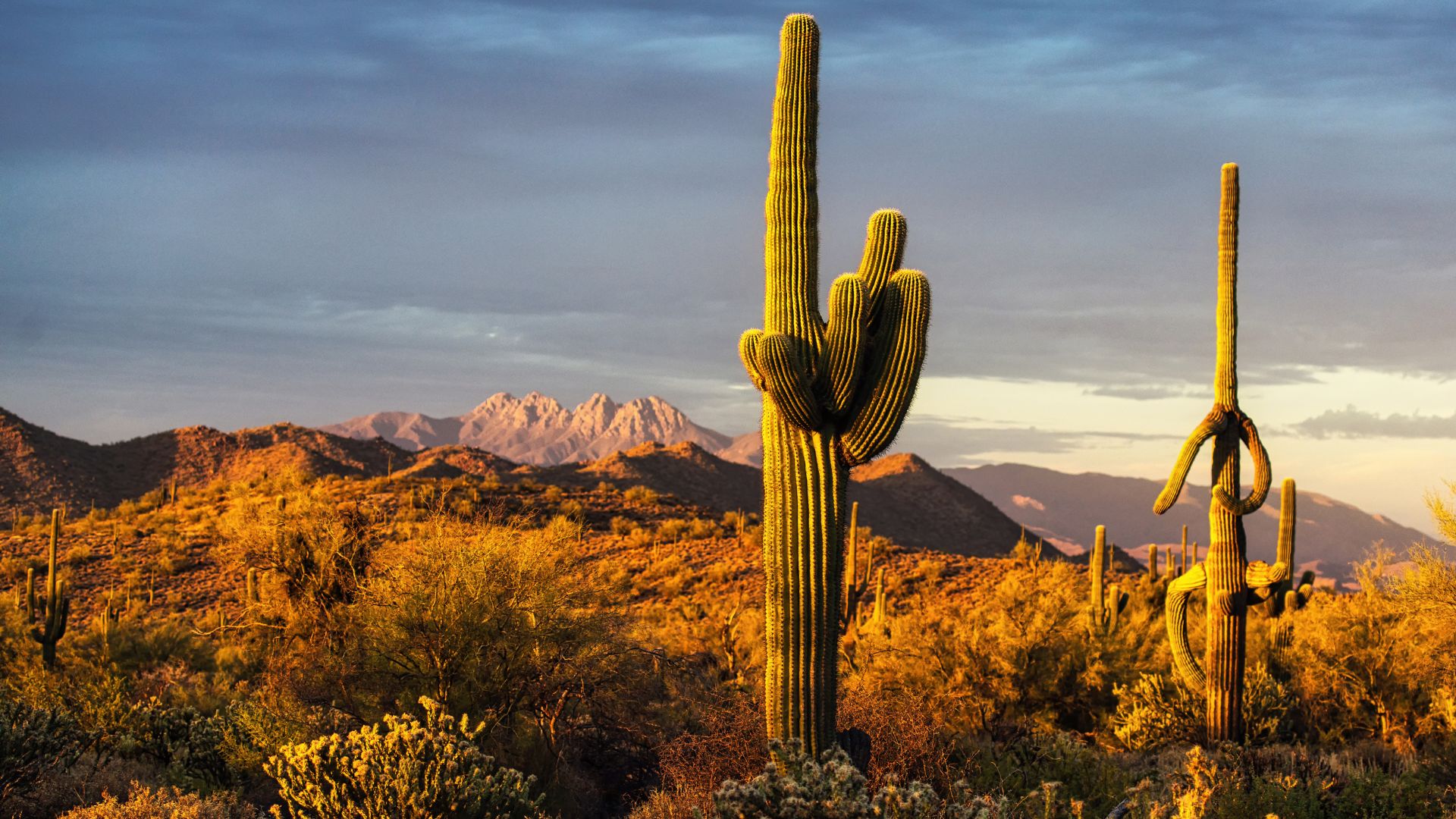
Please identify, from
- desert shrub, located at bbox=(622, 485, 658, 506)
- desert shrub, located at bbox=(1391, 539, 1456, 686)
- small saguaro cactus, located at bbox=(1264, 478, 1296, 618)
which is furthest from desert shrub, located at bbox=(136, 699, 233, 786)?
desert shrub, located at bbox=(622, 485, 658, 506)

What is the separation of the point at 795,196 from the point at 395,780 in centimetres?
653

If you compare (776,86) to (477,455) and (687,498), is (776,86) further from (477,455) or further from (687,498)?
(477,455)

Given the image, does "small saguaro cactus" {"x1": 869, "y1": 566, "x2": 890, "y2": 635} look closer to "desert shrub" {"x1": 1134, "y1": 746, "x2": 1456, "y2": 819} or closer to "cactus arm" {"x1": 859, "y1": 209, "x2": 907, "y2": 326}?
"desert shrub" {"x1": 1134, "y1": 746, "x2": 1456, "y2": 819}

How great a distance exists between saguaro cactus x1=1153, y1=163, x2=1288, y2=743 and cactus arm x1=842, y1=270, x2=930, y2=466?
21.7 feet

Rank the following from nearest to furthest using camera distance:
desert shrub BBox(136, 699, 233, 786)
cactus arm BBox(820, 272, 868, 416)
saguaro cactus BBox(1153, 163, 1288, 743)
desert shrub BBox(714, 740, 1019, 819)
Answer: desert shrub BBox(714, 740, 1019, 819) < cactus arm BBox(820, 272, 868, 416) < desert shrub BBox(136, 699, 233, 786) < saguaro cactus BBox(1153, 163, 1288, 743)

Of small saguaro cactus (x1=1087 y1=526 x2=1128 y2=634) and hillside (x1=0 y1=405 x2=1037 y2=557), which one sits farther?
hillside (x1=0 y1=405 x2=1037 y2=557)

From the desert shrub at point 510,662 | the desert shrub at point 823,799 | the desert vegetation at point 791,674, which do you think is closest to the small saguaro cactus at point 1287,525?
the desert vegetation at point 791,674

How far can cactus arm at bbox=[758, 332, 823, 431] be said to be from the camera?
10.4m

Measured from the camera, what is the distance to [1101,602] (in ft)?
75.4

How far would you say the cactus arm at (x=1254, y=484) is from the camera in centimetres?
1638

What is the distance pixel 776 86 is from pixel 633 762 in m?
8.83

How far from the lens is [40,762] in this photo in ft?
38.9

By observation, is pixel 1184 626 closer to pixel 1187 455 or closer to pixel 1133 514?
pixel 1187 455

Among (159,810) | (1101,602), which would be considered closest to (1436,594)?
(1101,602)
